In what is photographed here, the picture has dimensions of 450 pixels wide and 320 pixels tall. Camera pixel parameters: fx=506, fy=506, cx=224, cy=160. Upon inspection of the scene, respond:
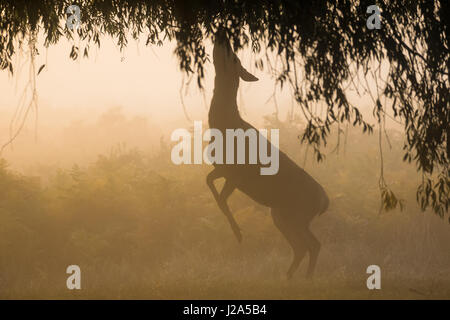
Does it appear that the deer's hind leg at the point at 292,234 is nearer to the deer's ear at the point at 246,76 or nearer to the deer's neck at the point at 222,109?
the deer's neck at the point at 222,109

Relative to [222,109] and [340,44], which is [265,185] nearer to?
[222,109]

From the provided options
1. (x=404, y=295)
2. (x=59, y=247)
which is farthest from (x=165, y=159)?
(x=404, y=295)

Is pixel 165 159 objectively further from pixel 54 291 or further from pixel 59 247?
pixel 54 291

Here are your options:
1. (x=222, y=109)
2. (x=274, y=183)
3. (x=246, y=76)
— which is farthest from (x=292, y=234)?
(x=246, y=76)

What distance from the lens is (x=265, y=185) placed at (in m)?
8.95

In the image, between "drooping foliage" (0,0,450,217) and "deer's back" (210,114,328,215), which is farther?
"deer's back" (210,114,328,215)

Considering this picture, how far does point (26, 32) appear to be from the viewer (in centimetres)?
635

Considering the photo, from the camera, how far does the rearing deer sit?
863 cm

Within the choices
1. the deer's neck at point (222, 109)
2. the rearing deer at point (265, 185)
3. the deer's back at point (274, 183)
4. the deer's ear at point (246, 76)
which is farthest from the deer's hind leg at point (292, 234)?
the deer's ear at point (246, 76)

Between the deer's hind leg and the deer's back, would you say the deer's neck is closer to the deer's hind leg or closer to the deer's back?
the deer's back

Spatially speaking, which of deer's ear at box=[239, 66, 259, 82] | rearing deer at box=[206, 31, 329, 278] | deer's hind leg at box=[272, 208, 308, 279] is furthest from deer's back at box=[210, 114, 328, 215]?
deer's ear at box=[239, 66, 259, 82]

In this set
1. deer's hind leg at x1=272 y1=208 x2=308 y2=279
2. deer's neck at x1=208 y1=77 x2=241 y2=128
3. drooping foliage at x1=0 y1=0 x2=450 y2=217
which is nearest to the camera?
drooping foliage at x1=0 y1=0 x2=450 y2=217

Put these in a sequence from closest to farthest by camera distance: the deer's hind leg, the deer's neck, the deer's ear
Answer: the deer's neck < the deer's ear < the deer's hind leg

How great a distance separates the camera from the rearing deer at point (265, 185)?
863 cm
